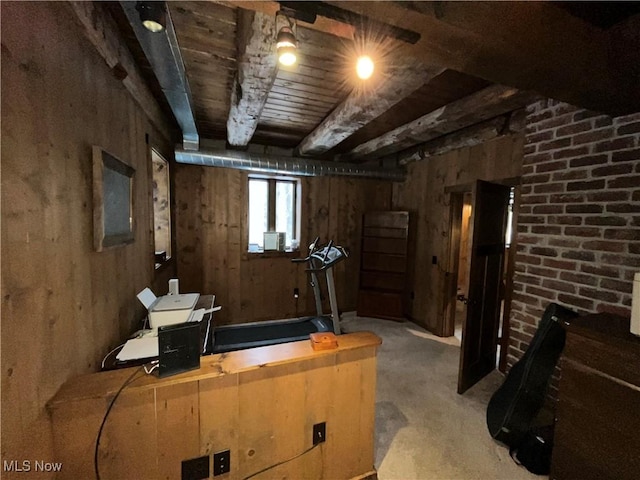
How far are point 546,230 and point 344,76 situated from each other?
1953mm

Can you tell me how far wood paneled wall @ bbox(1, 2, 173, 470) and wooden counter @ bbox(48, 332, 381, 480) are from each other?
0.12 meters

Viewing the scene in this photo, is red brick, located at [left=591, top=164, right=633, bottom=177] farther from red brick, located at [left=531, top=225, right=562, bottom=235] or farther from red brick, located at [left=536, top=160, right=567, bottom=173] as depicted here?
red brick, located at [left=531, top=225, right=562, bottom=235]

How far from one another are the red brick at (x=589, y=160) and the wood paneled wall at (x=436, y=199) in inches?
24.2

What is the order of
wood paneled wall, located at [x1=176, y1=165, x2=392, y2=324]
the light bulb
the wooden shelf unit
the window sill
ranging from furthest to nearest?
the wooden shelf unit → the window sill → wood paneled wall, located at [x1=176, y1=165, x2=392, y2=324] → the light bulb

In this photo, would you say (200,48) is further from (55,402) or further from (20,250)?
(55,402)

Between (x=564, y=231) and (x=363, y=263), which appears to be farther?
(x=363, y=263)

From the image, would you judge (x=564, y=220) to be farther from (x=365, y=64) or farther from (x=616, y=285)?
(x=365, y=64)

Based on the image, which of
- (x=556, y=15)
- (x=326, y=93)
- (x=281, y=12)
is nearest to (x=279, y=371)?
(x=281, y=12)

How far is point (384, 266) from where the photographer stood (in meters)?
3.93

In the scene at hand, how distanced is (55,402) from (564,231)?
Result: 3.01 metres

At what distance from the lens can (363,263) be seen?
4.05 m

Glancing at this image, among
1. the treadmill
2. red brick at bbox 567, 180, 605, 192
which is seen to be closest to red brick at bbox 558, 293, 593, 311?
red brick at bbox 567, 180, 605, 192

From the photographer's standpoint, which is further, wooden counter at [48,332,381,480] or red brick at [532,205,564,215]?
red brick at [532,205,564,215]

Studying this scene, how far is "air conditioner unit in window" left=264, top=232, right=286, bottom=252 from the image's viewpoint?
3.74m
